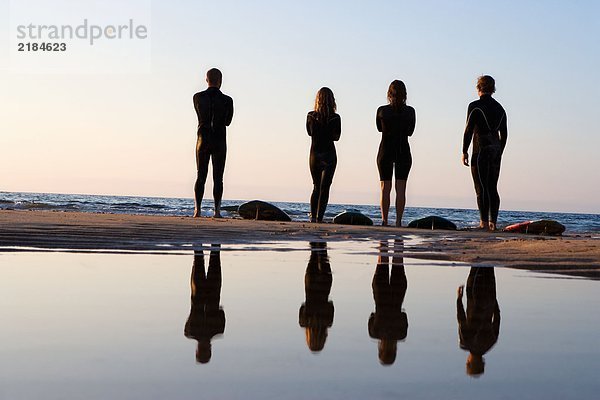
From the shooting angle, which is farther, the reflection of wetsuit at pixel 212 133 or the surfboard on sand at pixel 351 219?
the surfboard on sand at pixel 351 219

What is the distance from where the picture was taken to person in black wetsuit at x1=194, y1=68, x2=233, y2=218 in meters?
12.1

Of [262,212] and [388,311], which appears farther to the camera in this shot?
[262,212]

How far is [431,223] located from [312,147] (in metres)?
2.68

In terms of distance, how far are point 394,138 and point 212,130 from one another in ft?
8.78

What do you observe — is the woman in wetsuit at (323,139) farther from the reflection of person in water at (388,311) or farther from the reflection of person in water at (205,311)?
the reflection of person in water at (205,311)

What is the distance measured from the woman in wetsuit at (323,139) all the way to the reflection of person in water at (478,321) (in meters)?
8.06

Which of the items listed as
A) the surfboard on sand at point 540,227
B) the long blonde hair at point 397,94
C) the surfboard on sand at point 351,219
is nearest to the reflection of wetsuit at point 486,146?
the long blonde hair at point 397,94

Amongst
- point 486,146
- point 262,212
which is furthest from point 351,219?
point 486,146

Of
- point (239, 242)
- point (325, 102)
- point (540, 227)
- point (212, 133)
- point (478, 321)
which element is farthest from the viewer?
point (540, 227)

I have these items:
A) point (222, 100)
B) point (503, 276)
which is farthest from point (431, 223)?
point (503, 276)

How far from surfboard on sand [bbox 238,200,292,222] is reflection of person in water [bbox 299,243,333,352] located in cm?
918

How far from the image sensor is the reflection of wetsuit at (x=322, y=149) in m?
12.2

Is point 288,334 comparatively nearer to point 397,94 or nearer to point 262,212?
point 397,94

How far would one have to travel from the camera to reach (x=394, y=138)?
1172 cm
